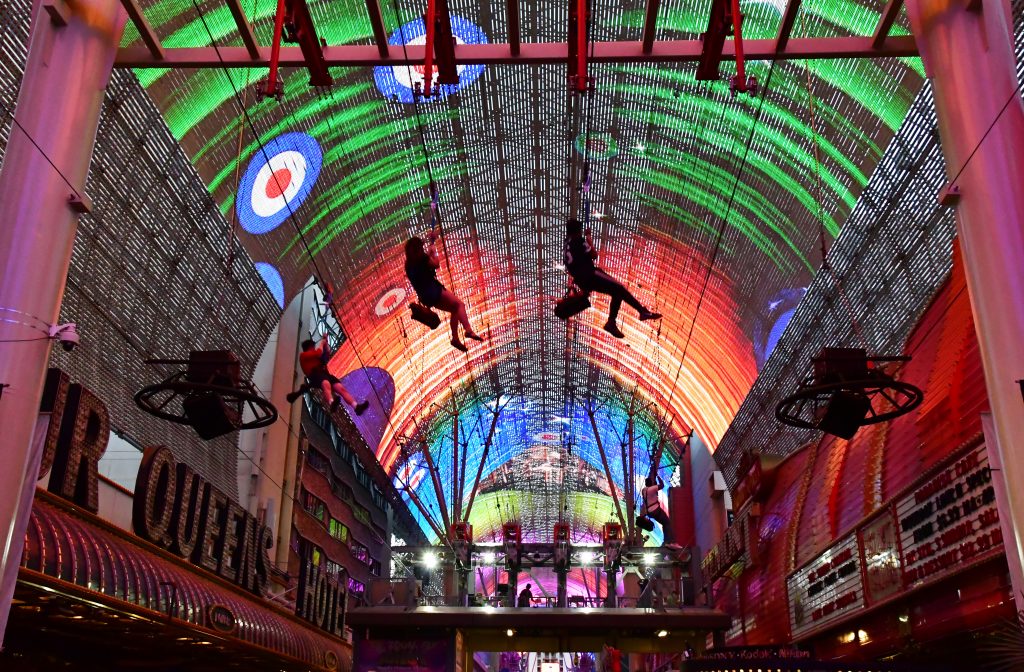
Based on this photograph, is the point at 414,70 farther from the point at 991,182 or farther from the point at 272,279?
the point at 991,182

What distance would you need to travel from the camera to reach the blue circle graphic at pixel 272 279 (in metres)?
19.9

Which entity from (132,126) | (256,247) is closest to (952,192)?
(132,126)

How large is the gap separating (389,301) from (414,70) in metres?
10.5

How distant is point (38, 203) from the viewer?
289 inches

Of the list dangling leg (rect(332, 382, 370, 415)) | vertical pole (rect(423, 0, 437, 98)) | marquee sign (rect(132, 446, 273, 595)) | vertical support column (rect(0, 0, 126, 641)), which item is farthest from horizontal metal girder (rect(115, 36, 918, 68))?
marquee sign (rect(132, 446, 273, 595))

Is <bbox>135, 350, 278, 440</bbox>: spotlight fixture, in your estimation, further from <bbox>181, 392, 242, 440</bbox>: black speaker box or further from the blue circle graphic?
the blue circle graphic

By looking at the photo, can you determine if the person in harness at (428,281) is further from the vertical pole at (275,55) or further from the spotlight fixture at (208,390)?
the vertical pole at (275,55)

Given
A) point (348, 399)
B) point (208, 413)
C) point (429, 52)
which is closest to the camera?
point (429, 52)

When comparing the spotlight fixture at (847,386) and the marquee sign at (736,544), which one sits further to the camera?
the marquee sign at (736,544)

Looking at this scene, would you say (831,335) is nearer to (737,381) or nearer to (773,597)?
(773,597)

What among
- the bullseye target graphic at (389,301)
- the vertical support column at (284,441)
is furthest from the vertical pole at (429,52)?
the bullseye target graphic at (389,301)

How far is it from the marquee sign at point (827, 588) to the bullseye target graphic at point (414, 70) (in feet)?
35.4

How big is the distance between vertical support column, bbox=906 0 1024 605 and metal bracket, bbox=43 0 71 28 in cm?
751

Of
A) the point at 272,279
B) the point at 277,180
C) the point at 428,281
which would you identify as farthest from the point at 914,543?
the point at 272,279
